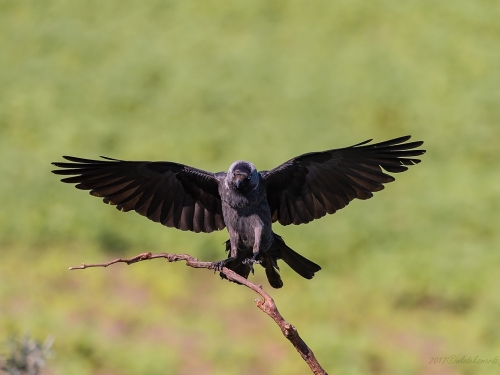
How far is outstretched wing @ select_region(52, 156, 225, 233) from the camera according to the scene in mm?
7578

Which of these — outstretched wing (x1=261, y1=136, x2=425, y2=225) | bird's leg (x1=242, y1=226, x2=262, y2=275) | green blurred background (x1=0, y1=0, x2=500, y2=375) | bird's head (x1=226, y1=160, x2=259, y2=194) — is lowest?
bird's leg (x1=242, y1=226, x2=262, y2=275)

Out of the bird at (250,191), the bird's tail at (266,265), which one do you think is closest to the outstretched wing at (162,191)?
the bird at (250,191)

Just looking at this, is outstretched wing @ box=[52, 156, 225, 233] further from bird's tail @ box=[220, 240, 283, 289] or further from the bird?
bird's tail @ box=[220, 240, 283, 289]

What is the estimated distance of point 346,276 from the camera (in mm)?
16422

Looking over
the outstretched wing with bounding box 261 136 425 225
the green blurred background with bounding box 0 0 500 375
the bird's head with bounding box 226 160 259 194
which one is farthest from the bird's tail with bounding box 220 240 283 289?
the green blurred background with bounding box 0 0 500 375

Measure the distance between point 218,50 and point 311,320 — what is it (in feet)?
36.5

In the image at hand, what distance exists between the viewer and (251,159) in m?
A: 19.2

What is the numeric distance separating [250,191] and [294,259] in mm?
858

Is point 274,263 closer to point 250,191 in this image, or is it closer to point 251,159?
point 250,191

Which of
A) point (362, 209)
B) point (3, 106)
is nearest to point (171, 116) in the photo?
point (3, 106)

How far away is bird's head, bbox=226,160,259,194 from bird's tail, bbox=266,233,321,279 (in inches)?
28.6

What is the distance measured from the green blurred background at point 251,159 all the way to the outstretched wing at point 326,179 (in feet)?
18.8

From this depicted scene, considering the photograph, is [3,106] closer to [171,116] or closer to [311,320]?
[171,116]

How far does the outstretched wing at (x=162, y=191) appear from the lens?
7.58 metres
